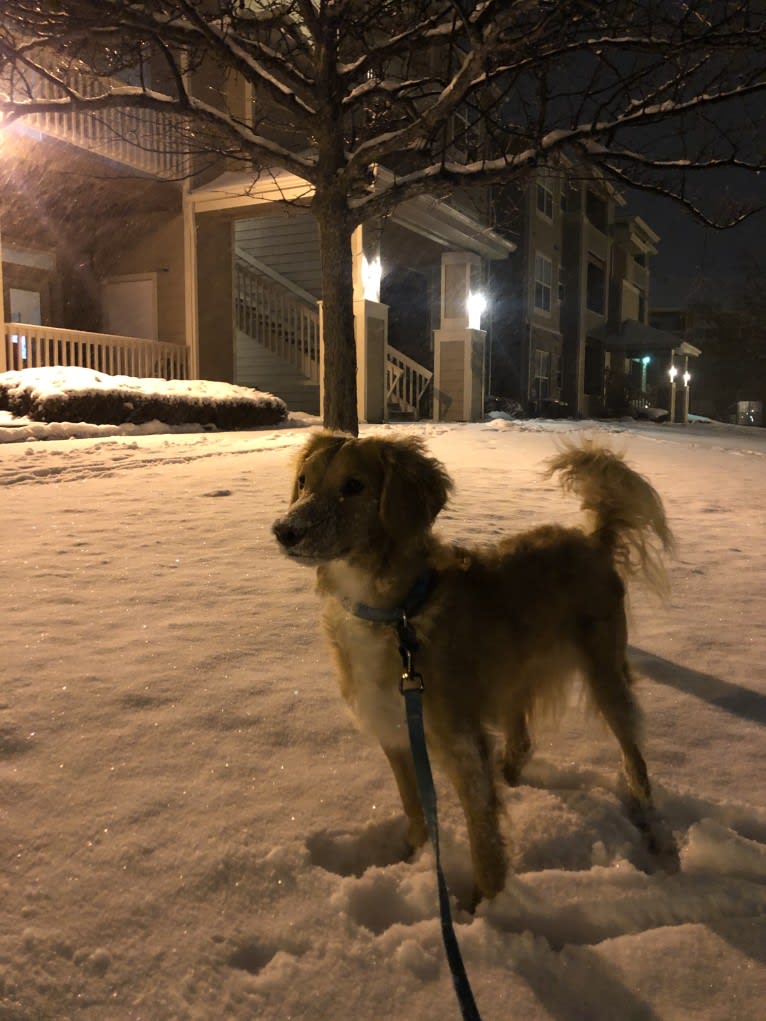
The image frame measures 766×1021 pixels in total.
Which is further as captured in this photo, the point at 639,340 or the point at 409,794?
the point at 639,340

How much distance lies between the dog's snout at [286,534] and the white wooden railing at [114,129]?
34.8 ft

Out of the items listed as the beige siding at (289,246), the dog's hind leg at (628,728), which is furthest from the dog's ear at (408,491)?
the beige siding at (289,246)

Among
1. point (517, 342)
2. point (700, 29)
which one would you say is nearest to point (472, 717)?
point (700, 29)

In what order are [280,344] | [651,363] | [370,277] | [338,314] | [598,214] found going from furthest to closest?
[651,363], [598,214], [280,344], [370,277], [338,314]

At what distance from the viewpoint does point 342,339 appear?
323 inches

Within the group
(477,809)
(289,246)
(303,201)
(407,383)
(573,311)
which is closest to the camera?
(477,809)

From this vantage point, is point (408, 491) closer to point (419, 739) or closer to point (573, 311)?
point (419, 739)

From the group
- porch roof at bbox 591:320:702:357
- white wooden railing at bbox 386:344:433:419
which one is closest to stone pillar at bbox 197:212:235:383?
white wooden railing at bbox 386:344:433:419

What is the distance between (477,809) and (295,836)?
0.59m

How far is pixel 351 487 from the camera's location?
6.49 ft

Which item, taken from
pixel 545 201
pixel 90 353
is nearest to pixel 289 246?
pixel 90 353

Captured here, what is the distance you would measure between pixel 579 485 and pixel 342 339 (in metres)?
6.10

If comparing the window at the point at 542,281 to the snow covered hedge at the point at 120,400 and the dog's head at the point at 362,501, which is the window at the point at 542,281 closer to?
the snow covered hedge at the point at 120,400

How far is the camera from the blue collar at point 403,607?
1.91 meters
